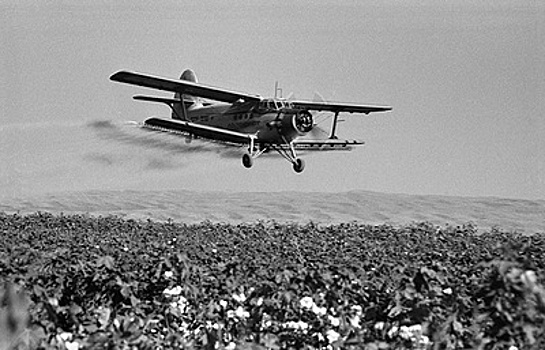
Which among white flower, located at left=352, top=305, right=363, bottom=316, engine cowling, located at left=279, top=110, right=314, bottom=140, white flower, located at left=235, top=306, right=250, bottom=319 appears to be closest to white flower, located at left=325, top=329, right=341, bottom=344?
white flower, located at left=352, top=305, right=363, bottom=316

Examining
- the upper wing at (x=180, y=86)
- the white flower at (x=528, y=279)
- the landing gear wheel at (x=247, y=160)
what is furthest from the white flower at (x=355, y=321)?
the upper wing at (x=180, y=86)

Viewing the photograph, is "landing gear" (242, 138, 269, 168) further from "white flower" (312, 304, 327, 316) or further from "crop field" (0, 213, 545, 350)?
"white flower" (312, 304, 327, 316)

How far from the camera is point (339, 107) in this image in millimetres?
32906

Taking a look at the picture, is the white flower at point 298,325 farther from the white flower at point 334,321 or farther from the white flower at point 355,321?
the white flower at point 355,321

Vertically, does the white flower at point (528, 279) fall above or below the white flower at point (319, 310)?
above

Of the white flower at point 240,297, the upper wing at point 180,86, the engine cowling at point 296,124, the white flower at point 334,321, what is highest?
the upper wing at point 180,86

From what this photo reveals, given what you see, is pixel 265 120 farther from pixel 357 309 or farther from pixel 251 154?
pixel 357 309

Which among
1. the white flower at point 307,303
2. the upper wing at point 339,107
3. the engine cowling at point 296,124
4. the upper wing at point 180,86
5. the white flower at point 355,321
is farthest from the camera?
the upper wing at point 339,107

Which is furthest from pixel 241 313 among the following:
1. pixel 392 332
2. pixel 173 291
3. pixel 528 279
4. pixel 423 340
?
pixel 528 279

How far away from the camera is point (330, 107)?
32.6 metres

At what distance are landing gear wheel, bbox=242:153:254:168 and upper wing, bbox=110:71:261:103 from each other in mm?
3460

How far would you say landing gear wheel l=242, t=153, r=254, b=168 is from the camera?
90.2ft

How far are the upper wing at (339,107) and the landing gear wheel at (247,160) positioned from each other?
10.3 feet

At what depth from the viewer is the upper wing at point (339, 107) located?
3170 cm
